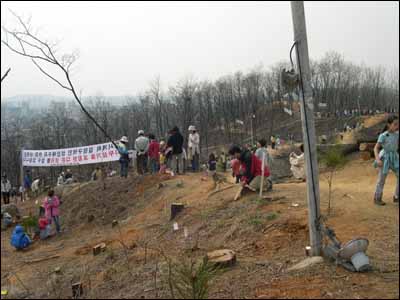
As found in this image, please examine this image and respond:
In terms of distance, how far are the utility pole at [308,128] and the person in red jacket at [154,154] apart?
Answer: 28.0ft

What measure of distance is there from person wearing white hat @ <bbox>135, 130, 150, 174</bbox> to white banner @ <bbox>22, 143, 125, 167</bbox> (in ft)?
4.48

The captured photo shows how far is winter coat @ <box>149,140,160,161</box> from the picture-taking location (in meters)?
12.5

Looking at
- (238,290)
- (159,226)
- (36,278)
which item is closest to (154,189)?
(159,226)

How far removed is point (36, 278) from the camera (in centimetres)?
682

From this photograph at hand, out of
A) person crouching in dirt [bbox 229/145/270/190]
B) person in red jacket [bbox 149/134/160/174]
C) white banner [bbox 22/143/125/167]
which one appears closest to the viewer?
person crouching in dirt [bbox 229/145/270/190]

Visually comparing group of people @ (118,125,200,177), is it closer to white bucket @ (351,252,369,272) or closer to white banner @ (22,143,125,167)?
white banner @ (22,143,125,167)

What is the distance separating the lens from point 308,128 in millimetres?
4188

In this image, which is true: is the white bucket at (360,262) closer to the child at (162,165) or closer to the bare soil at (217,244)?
the bare soil at (217,244)

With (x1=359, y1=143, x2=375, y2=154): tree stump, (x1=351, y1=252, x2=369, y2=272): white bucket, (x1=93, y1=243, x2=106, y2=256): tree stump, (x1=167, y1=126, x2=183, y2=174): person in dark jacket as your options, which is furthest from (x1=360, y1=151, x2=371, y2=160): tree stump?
(x1=351, y1=252, x2=369, y2=272): white bucket

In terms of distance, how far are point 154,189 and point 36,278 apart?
5021 millimetres

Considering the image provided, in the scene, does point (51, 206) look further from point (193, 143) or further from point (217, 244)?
point (217, 244)

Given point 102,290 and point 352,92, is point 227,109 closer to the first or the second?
point 352,92

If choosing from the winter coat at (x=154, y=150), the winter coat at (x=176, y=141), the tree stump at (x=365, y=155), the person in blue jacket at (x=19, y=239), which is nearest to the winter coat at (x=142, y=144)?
the winter coat at (x=154, y=150)

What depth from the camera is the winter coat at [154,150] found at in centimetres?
1249
